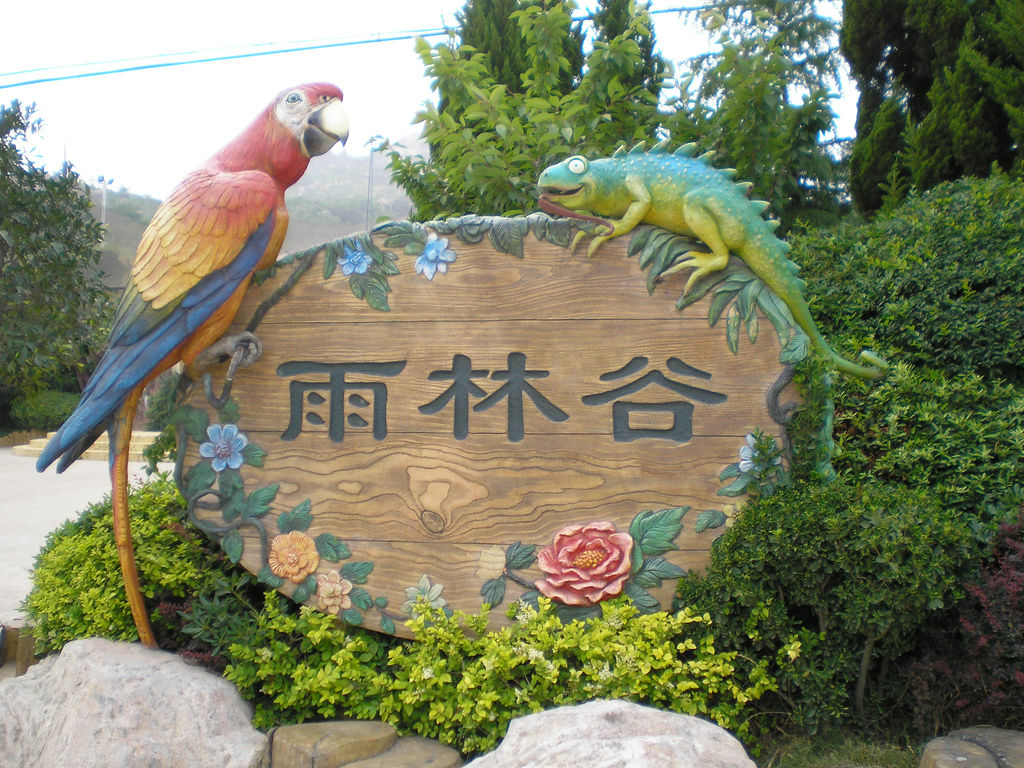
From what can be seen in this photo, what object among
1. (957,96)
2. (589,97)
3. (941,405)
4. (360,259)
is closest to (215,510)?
(360,259)

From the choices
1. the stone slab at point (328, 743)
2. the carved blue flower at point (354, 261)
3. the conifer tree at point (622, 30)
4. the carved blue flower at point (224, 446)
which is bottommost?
the stone slab at point (328, 743)

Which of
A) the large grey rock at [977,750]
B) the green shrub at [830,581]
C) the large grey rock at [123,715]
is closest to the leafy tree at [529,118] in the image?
the green shrub at [830,581]

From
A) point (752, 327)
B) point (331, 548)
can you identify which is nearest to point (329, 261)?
point (331, 548)

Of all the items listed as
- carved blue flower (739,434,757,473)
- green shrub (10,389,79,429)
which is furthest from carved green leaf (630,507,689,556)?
green shrub (10,389,79,429)

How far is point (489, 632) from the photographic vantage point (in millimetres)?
2680

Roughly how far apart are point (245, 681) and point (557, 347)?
169 centimetres

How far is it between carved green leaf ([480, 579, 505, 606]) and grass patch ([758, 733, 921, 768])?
1.03 m

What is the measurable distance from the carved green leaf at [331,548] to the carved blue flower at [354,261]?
1.03 m

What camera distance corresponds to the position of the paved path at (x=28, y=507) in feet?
15.9

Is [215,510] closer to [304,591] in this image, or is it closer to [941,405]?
[304,591]

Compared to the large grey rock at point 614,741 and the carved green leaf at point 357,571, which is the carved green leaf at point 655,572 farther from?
the carved green leaf at point 357,571

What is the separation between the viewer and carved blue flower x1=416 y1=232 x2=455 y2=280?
9.29ft

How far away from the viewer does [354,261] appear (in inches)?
114

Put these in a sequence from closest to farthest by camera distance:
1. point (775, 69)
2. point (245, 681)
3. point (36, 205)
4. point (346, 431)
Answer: point (245, 681) < point (346, 431) < point (775, 69) < point (36, 205)
